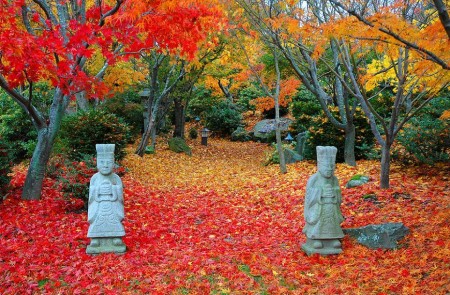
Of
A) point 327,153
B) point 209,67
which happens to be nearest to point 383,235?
point 327,153

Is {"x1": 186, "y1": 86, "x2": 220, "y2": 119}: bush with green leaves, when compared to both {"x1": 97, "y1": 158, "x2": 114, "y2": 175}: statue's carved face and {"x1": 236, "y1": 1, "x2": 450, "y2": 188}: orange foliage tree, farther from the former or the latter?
{"x1": 97, "y1": 158, "x2": 114, "y2": 175}: statue's carved face

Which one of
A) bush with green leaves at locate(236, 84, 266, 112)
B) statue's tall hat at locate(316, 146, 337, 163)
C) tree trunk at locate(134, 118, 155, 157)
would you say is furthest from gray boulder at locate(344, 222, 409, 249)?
bush with green leaves at locate(236, 84, 266, 112)

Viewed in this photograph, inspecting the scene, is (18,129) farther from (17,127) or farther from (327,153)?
(327,153)

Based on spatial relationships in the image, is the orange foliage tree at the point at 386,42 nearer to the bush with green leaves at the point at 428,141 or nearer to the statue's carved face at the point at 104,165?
the bush with green leaves at the point at 428,141

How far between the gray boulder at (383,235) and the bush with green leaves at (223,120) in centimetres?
1884

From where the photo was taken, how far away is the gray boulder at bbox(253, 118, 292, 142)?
22.2m

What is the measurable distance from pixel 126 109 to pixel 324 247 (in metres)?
15.8

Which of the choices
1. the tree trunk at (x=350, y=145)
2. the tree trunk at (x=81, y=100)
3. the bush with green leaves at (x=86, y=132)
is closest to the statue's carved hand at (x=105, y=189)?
the bush with green leaves at (x=86, y=132)

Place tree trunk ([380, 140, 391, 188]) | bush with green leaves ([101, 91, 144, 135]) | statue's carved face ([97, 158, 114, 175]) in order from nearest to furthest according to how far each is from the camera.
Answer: statue's carved face ([97, 158, 114, 175]), tree trunk ([380, 140, 391, 188]), bush with green leaves ([101, 91, 144, 135])

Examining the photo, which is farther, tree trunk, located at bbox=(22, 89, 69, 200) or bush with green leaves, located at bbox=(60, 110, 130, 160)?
bush with green leaves, located at bbox=(60, 110, 130, 160)

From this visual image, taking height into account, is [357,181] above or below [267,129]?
below

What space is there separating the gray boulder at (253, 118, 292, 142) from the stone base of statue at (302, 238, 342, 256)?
53.3 feet

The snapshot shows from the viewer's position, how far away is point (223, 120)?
80.8ft

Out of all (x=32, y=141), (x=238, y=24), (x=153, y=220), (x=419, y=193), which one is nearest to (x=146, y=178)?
(x=32, y=141)
